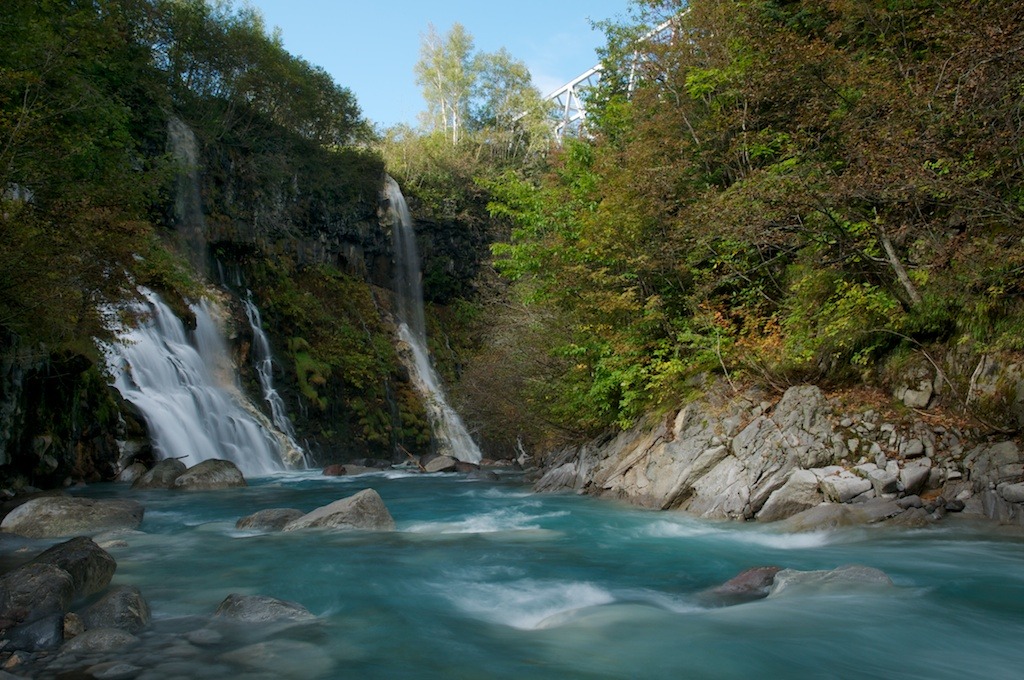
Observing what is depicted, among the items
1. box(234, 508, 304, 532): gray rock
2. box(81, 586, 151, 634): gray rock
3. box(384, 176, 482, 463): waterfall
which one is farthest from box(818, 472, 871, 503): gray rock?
box(384, 176, 482, 463): waterfall

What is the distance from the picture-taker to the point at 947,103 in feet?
27.7

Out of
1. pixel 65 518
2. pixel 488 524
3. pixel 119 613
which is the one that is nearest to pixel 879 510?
pixel 488 524

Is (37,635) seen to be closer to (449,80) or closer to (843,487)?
(843,487)

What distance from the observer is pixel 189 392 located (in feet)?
69.0

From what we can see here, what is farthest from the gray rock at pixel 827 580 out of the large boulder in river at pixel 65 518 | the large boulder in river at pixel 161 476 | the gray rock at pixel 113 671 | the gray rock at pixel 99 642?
the large boulder in river at pixel 161 476

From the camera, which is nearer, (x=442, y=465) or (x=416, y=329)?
(x=442, y=465)

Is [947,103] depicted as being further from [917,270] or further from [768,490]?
[768,490]

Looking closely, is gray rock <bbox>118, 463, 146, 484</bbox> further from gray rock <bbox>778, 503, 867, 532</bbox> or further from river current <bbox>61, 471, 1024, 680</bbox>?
gray rock <bbox>778, 503, 867, 532</bbox>

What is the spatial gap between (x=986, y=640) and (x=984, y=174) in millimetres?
5532

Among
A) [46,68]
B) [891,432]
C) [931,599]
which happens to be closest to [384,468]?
[46,68]

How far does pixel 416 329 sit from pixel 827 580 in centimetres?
3161

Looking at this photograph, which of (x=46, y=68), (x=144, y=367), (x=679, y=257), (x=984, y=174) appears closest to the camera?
(x=984, y=174)

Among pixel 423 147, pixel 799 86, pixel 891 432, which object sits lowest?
pixel 891 432

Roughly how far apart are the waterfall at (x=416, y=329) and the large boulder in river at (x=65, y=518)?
21254 mm
